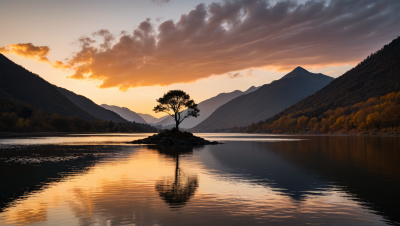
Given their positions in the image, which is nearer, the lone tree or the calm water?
the calm water

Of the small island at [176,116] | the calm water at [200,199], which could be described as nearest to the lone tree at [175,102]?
the small island at [176,116]

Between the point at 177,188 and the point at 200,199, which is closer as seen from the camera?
the point at 200,199

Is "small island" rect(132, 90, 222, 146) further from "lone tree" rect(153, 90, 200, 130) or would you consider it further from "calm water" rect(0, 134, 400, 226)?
"calm water" rect(0, 134, 400, 226)

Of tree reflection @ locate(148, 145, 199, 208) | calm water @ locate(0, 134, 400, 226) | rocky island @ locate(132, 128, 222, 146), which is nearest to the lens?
calm water @ locate(0, 134, 400, 226)

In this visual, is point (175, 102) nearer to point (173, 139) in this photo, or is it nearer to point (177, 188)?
point (173, 139)

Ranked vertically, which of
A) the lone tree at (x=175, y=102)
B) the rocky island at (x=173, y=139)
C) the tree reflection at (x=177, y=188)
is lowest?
the tree reflection at (x=177, y=188)

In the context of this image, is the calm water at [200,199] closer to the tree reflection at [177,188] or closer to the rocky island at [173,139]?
the tree reflection at [177,188]

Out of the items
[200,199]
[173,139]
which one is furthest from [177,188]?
[173,139]

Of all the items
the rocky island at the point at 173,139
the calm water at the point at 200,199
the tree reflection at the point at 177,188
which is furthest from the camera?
the rocky island at the point at 173,139

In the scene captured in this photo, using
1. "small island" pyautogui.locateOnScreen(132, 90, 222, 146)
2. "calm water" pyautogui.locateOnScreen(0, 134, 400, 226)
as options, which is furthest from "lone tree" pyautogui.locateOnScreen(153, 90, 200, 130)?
"calm water" pyautogui.locateOnScreen(0, 134, 400, 226)

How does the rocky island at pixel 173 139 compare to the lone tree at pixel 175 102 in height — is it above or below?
below

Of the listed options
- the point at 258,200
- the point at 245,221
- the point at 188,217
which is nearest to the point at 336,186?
the point at 258,200

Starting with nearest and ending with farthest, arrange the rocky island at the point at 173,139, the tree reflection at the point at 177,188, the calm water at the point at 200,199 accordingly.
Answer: the calm water at the point at 200,199 < the tree reflection at the point at 177,188 < the rocky island at the point at 173,139

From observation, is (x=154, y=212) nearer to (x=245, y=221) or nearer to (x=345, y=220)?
(x=245, y=221)
